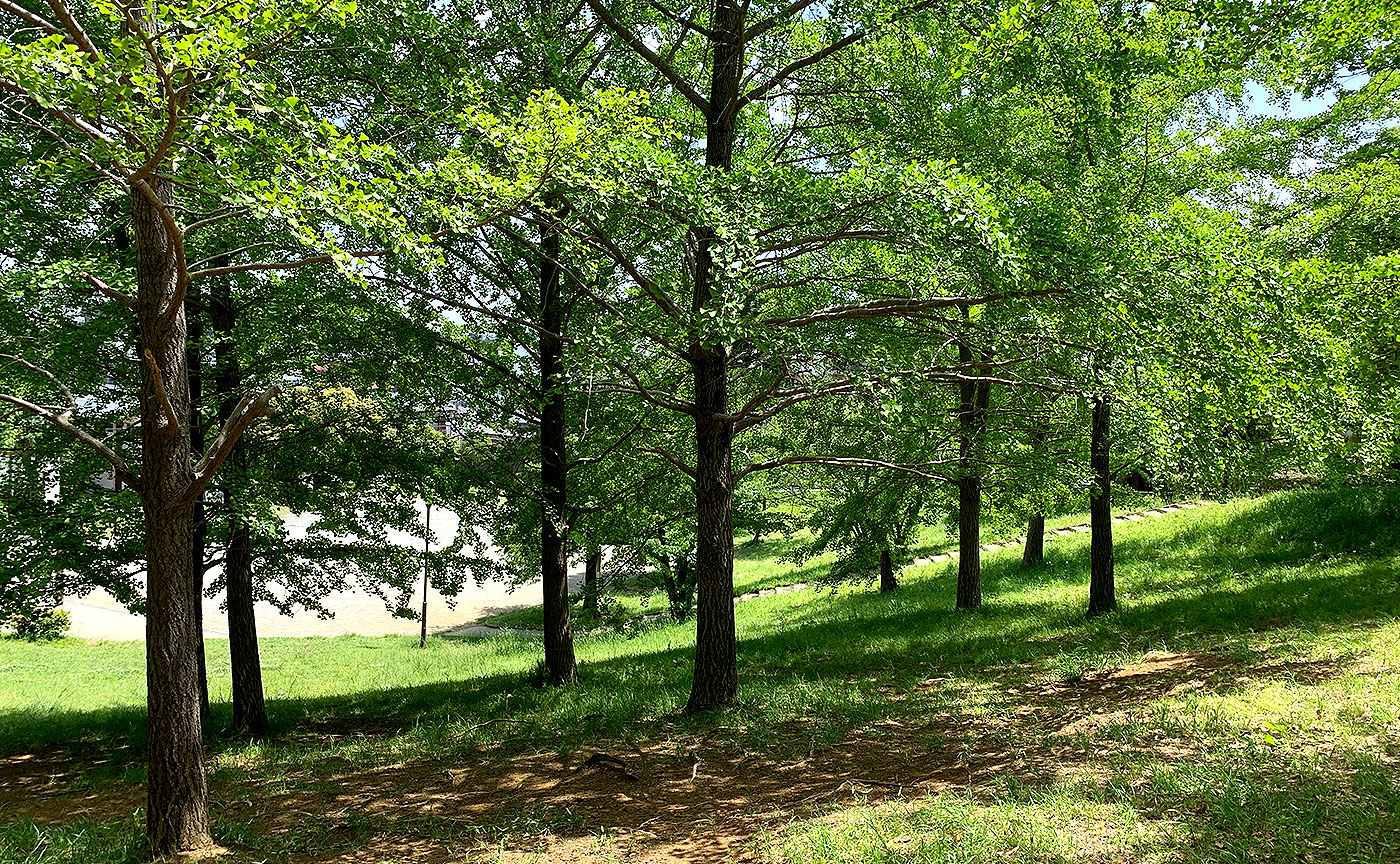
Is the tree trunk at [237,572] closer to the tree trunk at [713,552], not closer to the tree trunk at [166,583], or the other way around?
the tree trunk at [166,583]

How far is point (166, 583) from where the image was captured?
6.36m

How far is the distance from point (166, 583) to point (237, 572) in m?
5.42

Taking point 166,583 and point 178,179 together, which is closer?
point 178,179

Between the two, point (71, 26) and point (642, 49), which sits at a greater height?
point (642, 49)

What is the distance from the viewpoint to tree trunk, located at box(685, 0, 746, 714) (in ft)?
30.5

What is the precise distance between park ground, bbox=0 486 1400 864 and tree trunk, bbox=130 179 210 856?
44cm

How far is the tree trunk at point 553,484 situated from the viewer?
11.8 metres

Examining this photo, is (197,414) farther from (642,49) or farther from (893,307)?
(893,307)

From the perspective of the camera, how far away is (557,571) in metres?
12.7

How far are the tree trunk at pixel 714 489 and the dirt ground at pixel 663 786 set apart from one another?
125cm

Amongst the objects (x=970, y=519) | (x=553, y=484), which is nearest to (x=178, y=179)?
(x=553, y=484)

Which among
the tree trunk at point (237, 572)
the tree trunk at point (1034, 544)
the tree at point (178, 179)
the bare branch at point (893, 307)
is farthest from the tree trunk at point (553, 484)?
the tree trunk at point (1034, 544)

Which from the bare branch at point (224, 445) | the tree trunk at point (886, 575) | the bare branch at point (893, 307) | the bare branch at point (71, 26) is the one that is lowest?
the tree trunk at point (886, 575)

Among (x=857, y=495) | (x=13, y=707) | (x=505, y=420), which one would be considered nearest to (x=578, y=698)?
(x=505, y=420)
